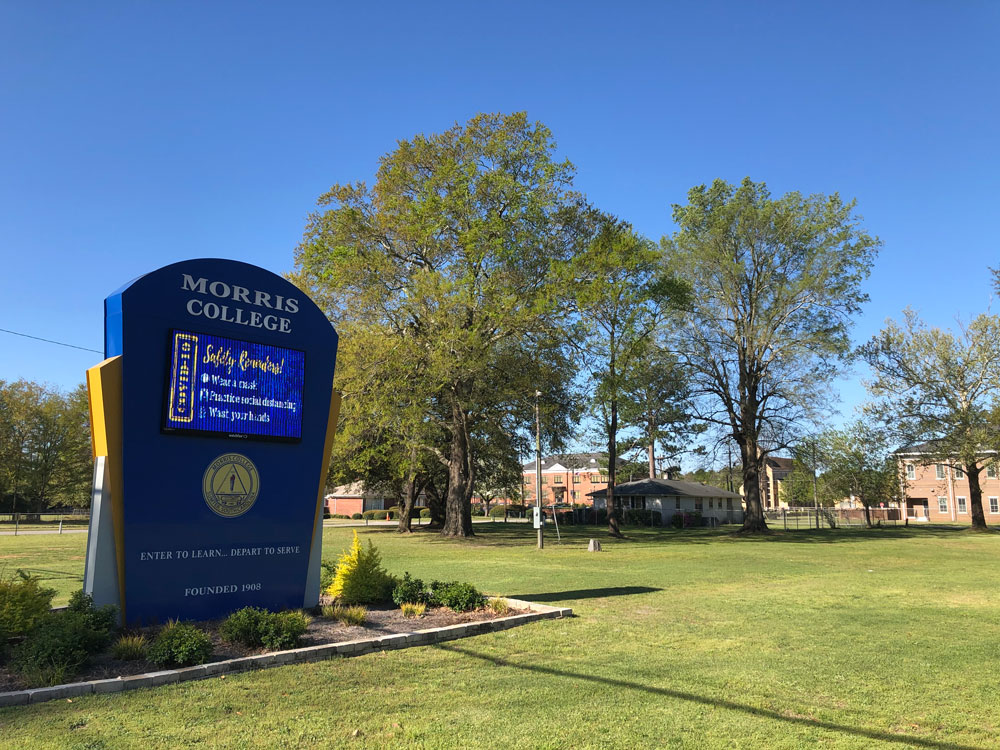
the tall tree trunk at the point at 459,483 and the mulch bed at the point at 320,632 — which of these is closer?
the mulch bed at the point at 320,632

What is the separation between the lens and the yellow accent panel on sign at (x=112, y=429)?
8953 millimetres

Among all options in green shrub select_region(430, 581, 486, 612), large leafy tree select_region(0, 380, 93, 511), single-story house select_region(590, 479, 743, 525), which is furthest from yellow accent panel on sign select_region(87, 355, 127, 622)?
large leafy tree select_region(0, 380, 93, 511)

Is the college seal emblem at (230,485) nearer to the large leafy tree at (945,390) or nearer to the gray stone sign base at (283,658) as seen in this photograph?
the gray stone sign base at (283,658)

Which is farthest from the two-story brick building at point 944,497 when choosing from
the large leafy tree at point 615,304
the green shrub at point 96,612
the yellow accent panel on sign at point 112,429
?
the green shrub at point 96,612

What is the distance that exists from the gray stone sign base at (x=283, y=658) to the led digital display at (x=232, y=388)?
3.50 meters

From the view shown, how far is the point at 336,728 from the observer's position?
5512 millimetres

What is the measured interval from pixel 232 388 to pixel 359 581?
377 centimetres

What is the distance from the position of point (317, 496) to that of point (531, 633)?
4.02 meters

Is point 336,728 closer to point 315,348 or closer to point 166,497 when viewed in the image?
point 166,497

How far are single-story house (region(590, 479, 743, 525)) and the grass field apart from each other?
46.9m

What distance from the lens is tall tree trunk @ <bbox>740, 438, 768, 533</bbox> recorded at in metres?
38.9

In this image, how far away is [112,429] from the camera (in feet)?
29.6

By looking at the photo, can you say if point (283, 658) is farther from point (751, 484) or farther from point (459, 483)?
point (751, 484)

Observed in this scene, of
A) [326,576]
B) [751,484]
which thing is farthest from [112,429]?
[751,484]
